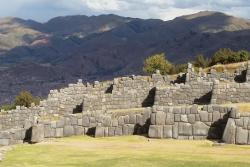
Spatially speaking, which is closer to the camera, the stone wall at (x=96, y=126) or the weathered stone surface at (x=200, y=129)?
the weathered stone surface at (x=200, y=129)

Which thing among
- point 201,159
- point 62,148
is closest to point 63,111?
point 62,148

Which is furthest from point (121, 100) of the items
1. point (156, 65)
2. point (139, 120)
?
point (156, 65)

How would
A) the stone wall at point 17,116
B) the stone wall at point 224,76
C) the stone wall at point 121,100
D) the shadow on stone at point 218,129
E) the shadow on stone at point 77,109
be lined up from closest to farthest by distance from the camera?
the shadow on stone at point 218,129
the stone wall at point 121,100
the stone wall at point 224,76
the stone wall at point 17,116
the shadow on stone at point 77,109

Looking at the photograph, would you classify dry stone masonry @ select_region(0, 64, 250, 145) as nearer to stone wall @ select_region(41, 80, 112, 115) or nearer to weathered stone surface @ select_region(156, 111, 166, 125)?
weathered stone surface @ select_region(156, 111, 166, 125)

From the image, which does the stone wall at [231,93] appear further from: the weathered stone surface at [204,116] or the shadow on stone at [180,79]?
the weathered stone surface at [204,116]

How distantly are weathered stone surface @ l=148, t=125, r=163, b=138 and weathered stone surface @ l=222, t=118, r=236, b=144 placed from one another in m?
3.34

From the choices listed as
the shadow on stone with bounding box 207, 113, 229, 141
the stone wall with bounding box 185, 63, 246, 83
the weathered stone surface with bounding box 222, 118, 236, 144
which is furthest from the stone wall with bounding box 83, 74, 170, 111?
the weathered stone surface with bounding box 222, 118, 236, 144

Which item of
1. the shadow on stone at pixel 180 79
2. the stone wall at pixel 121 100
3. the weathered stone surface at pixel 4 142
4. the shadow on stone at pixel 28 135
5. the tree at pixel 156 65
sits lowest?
the weathered stone surface at pixel 4 142

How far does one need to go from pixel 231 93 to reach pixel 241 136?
14906 mm

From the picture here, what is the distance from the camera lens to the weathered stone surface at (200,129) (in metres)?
26.1

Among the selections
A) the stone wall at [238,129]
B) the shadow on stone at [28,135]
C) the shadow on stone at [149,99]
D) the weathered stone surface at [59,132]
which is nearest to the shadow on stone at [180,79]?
the shadow on stone at [149,99]

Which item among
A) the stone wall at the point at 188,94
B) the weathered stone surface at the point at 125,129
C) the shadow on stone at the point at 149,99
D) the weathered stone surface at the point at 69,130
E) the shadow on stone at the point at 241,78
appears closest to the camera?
the weathered stone surface at the point at 125,129

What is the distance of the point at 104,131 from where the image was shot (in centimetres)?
2848

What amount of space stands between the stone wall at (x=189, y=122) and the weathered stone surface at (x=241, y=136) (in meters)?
1.32
